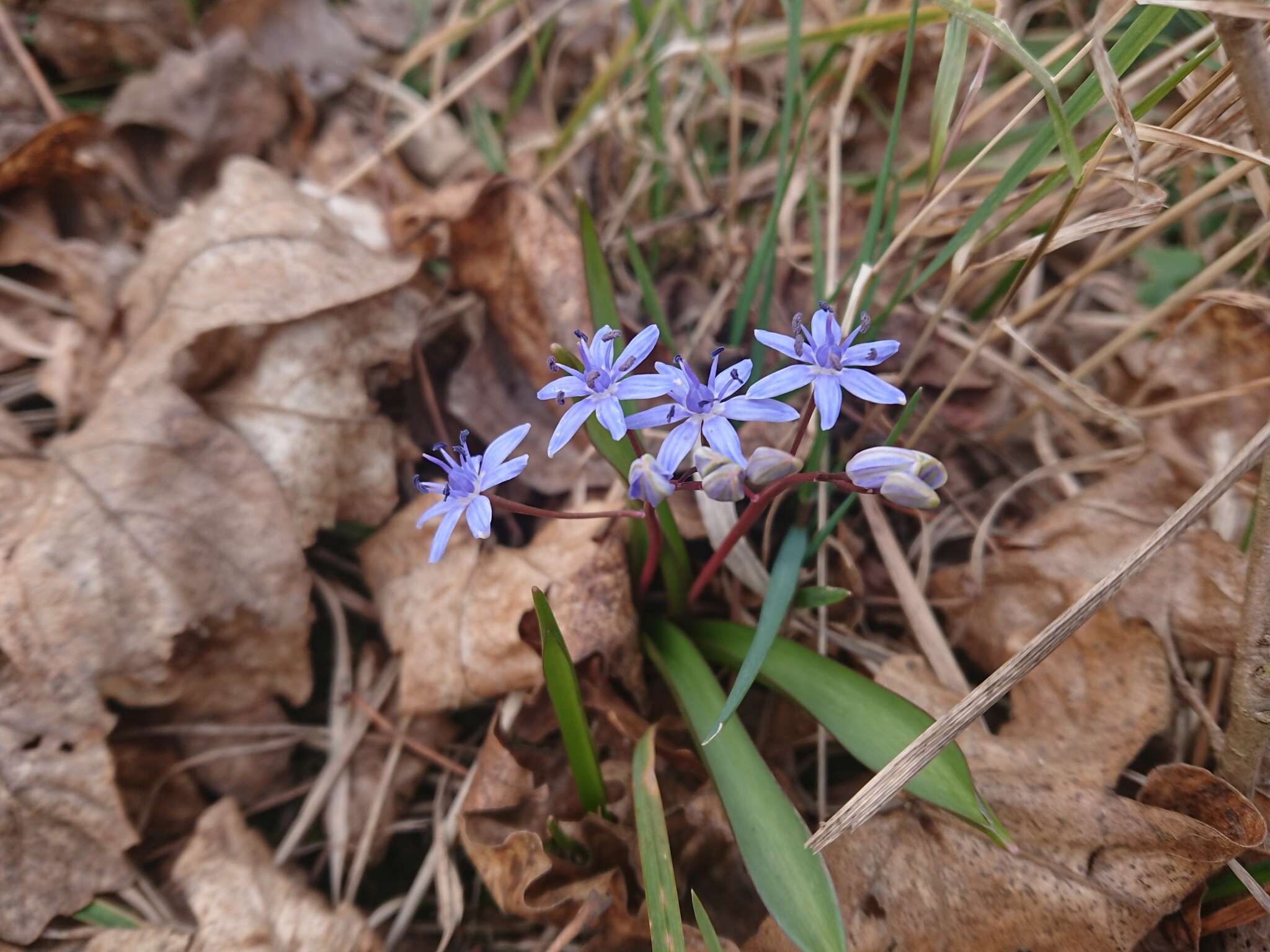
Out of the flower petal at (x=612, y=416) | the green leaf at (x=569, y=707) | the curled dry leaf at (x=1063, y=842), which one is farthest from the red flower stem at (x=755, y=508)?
the curled dry leaf at (x=1063, y=842)

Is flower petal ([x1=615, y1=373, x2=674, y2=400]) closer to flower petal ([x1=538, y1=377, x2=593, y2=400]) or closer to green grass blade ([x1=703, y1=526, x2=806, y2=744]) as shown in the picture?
flower petal ([x1=538, y1=377, x2=593, y2=400])

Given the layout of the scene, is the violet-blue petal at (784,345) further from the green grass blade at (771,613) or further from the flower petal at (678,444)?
the green grass blade at (771,613)

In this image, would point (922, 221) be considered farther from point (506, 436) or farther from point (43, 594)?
point (43, 594)

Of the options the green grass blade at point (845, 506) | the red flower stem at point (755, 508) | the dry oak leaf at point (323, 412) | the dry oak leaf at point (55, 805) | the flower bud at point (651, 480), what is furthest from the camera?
the dry oak leaf at point (323, 412)

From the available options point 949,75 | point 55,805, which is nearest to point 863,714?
point 949,75

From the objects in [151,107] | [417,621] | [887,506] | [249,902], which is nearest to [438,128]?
[151,107]

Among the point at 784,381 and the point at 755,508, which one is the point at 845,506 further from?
the point at 784,381

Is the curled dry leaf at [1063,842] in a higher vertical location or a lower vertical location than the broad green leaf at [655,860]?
lower
